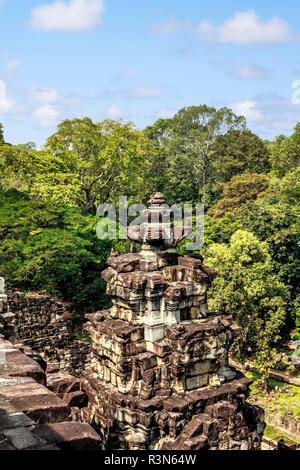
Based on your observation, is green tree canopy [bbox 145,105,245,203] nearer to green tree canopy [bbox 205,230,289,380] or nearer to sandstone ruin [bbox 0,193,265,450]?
green tree canopy [bbox 205,230,289,380]

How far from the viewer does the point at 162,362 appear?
23.9 ft

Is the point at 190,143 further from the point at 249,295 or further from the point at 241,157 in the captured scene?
the point at 249,295

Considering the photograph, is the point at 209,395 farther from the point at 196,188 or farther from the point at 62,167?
the point at 196,188

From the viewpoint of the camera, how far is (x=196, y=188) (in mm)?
44594

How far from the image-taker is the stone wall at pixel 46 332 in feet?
46.4

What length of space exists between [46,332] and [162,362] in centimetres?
839

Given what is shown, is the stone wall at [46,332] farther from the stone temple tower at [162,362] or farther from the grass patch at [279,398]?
the grass patch at [279,398]

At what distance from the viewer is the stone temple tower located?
22.6ft

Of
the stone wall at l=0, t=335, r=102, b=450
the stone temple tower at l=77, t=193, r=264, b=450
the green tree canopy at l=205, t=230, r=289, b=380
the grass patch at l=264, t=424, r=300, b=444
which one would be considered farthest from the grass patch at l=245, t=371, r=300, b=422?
the stone wall at l=0, t=335, r=102, b=450

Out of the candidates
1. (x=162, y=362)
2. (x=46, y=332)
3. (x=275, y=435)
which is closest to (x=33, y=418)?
(x=162, y=362)

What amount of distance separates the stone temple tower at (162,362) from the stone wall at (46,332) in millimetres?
6736

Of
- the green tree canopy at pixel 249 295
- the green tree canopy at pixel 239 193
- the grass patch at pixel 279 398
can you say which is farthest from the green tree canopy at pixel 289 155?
the grass patch at pixel 279 398
